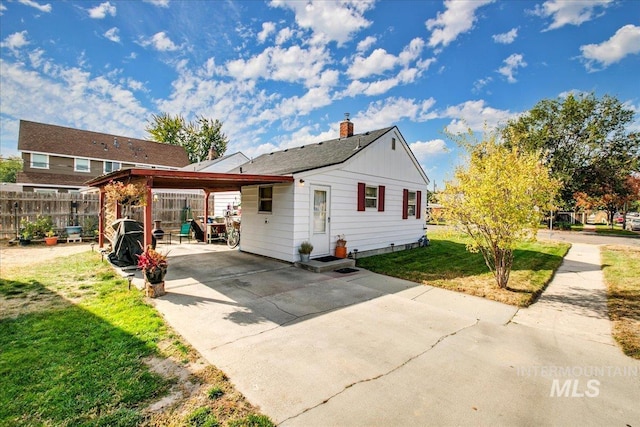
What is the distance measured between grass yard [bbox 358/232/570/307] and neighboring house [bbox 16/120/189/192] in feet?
74.8

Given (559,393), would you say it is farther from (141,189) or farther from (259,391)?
(141,189)

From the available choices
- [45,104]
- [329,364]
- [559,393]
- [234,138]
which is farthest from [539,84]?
[234,138]

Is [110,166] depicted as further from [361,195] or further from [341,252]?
[341,252]

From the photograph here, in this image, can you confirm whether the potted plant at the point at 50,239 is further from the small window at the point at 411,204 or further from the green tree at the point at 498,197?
the small window at the point at 411,204

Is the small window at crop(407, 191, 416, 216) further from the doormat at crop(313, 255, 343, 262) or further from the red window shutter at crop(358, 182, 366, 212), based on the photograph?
the doormat at crop(313, 255, 343, 262)

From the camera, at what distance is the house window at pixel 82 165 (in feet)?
69.4

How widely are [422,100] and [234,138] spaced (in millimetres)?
31310

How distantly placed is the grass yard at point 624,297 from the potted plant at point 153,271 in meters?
7.07

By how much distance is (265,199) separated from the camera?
352 inches

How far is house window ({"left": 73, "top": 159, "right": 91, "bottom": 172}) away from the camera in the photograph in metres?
21.2

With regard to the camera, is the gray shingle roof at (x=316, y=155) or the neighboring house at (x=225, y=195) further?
the neighboring house at (x=225, y=195)

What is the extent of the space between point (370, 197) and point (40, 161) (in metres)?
24.0

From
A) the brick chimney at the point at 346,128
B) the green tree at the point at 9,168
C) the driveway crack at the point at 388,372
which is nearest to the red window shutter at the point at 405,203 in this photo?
the brick chimney at the point at 346,128

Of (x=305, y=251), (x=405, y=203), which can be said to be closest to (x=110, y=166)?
(x=305, y=251)
